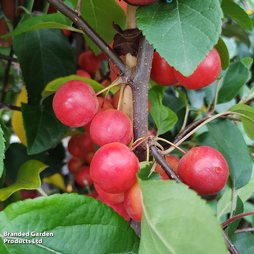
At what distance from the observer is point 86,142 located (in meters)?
0.66

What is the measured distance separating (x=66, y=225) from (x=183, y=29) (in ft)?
0.83

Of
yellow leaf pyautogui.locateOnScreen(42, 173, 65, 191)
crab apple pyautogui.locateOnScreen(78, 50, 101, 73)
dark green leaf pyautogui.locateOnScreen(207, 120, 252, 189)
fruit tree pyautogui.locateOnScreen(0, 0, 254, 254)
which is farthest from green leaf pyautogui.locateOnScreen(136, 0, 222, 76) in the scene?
yellow leaf pyautogui.locateOnScreen(42, 173, 65, 191)

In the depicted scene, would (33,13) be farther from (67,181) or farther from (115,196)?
(67,181)

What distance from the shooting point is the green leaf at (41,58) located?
21.4 inches

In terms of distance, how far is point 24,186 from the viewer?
432mm

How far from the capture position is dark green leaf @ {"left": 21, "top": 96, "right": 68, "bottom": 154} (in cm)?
48

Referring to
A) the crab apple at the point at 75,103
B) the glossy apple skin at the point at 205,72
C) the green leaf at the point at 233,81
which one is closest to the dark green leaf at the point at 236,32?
the green leaf at the point at 233,81

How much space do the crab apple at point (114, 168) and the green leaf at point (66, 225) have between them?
29 mm

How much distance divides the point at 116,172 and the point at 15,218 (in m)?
0.11

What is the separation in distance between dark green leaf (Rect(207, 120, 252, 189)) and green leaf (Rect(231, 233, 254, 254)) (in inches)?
3.5

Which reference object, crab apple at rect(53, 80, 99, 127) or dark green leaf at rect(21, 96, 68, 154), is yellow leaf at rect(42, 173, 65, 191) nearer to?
dark green leaf at rect(21, 96, 68, 154)

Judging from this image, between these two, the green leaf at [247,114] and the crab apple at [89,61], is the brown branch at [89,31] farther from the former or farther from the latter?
the crab apple at [89,61]

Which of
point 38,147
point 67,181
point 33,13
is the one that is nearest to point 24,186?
point 38,147

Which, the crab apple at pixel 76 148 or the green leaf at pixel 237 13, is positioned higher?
the green leaf at pixel 237 13
